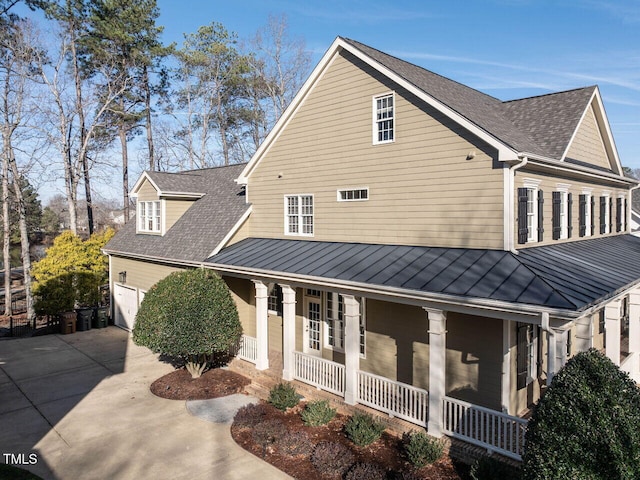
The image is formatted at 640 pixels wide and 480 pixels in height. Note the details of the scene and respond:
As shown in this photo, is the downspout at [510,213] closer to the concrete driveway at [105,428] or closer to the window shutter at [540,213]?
the window shutter at [540,213]

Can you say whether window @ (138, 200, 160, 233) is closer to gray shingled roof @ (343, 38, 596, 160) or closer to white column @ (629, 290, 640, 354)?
gray shingled roof @ (343, 38, 596, 160)

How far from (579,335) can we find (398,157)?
6.05 metres

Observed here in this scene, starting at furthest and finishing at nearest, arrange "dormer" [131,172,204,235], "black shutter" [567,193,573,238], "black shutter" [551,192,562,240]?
1. "dormer" [131,172,204,235]
2. "black shutter" [567,193,573,238]
3. "black shutter" [551,192,562,240]

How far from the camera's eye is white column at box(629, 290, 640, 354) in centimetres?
1226

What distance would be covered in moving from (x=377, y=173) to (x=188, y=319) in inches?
258

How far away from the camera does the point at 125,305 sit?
20672 millimetres

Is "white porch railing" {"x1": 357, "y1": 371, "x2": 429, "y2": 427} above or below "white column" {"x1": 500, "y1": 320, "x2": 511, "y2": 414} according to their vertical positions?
below

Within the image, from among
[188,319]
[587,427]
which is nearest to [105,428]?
[188,319]

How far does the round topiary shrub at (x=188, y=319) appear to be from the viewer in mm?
12172

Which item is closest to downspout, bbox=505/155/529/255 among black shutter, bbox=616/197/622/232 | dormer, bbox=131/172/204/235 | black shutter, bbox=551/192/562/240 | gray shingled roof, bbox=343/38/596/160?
gray shingled roof, bbox=343/38/596/160

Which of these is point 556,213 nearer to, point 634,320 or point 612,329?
point 612,329

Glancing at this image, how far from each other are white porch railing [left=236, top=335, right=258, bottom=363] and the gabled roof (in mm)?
5787

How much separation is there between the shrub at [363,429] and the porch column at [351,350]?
1114 millimetres

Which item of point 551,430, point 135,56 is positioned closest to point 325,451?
point 551,430
